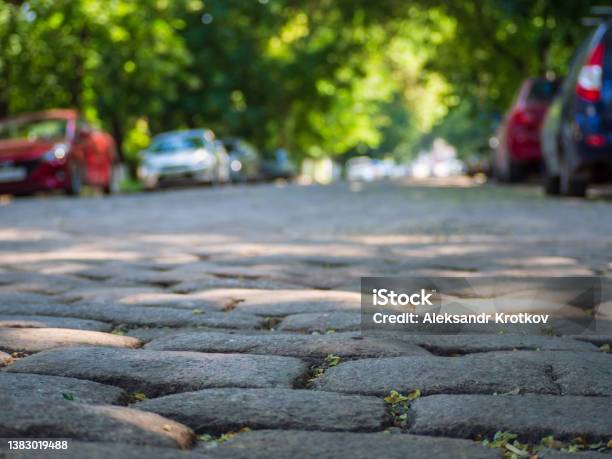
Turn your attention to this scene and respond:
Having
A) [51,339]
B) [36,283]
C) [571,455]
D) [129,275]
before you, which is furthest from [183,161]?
[571,455]

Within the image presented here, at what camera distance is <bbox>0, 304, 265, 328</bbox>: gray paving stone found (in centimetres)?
381

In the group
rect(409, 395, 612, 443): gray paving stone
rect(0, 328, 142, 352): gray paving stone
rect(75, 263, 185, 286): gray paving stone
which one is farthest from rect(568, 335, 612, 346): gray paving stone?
rect(75, 263, 185, 286): gray paving stone

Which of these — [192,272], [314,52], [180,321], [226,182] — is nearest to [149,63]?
[226,182]

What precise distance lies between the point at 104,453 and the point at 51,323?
1841 mm

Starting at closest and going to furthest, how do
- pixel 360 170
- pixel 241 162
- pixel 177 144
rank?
1. pixel 177 144
2. pixel 241 162
3. pixel 360 170

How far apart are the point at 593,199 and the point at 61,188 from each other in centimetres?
946

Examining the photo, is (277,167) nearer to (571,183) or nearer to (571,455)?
(571,183)

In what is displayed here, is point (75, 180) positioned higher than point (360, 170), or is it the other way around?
point (75, 180)

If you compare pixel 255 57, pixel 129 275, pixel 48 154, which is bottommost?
pixel 129 275

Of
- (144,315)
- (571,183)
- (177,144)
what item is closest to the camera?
(144,315)

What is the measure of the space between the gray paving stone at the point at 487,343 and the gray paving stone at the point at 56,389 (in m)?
1.13

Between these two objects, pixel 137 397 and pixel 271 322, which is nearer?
pixel 137 397

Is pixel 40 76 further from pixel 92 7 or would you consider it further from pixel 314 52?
pixel 314 52

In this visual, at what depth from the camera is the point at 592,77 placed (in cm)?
1000
